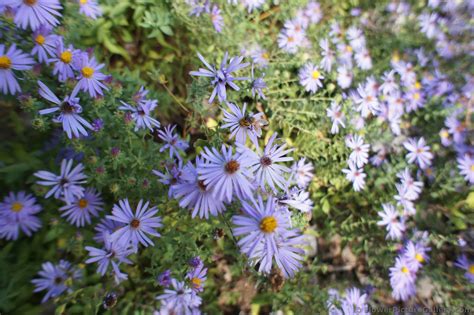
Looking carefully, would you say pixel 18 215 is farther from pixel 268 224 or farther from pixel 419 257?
pixel 419 257

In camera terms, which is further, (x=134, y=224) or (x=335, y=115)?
(x=335, y=115)

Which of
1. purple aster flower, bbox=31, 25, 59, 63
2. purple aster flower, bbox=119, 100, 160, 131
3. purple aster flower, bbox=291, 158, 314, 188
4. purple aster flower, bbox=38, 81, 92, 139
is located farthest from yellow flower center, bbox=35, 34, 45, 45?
purple aster flower, bbox=291, 158, 314, 188

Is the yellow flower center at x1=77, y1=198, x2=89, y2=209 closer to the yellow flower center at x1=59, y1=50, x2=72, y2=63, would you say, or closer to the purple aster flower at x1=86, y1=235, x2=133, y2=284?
the purple aster flower at x1=86, y1=235, x2=133, y2=284

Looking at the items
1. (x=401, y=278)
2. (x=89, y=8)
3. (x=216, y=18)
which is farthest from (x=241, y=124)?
(x=401, y=278)

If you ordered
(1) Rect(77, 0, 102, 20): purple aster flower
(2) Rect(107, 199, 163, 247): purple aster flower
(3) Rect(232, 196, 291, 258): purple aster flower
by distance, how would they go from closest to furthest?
(3) Rect(232, 196, 291, 258): purple aster flower → (2) Rect(107, 199, 163, 247): purple aster flower → (1) Rect(77, 0, 102, 20): purple aster flower

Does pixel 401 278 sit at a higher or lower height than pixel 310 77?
lower

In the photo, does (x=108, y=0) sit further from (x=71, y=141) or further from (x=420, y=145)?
(x=420, y=145)

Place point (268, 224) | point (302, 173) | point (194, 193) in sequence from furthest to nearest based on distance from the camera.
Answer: point (302, 173) → point (194, 193) → point (268, 224)

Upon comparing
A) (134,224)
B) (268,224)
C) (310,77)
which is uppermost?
(310,77)
